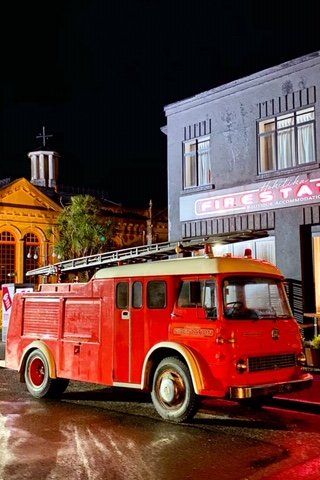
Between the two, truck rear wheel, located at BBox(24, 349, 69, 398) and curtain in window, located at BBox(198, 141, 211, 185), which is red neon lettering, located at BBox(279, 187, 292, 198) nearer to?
curtain in window, located at BBox(198, 141, 211, 185)

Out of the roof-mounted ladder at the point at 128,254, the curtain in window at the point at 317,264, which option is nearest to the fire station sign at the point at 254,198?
the curtain in window at the point at 317,264

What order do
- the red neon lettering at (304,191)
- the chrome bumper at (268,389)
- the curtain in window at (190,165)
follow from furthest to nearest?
1. the curtain in window at (190,165)
2. the red neon lettering at (304,191)
3. the chrome bumper at (268,389)

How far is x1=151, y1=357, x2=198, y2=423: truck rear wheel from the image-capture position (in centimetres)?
888

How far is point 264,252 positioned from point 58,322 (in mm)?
7294

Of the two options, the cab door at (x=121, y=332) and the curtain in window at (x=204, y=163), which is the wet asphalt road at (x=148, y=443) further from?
the curtain in window at (x=204, y=163)

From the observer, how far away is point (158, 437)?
8.07 meters

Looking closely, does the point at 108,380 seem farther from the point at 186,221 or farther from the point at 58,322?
the point at 186,221

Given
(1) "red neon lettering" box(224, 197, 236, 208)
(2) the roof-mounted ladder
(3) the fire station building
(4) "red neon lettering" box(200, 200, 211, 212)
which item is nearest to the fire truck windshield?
(2) the roof-mounted ladder

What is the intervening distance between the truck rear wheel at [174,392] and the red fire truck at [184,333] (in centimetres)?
1

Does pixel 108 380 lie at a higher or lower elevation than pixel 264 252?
lower

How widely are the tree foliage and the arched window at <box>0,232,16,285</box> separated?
3.79 meters

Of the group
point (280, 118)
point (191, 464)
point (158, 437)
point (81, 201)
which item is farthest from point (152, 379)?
point (81, 201)

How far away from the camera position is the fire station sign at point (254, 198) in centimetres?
1558

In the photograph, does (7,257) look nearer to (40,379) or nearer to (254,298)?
(40,379)
